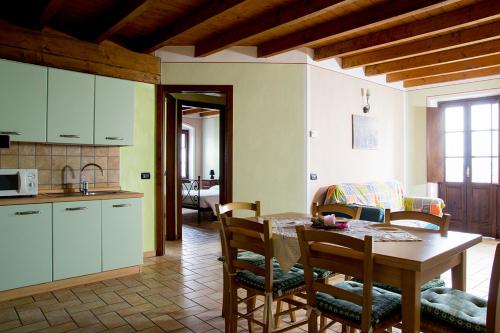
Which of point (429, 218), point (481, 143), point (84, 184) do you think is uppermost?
point (481, 143)

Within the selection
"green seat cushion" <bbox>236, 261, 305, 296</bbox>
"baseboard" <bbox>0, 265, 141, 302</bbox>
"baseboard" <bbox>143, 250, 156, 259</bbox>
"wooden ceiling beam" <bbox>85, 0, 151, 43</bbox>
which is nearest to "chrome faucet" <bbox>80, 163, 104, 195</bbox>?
"baseboard" <bbox>0, 265, 141, 302</bbox>

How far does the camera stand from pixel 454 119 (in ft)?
20.5

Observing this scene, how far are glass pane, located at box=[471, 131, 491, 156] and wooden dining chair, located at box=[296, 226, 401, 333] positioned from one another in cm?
495

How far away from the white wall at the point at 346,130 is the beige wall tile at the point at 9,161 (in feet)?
10.6

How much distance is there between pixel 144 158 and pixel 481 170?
5.08m

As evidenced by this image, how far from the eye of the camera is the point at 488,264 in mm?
4340

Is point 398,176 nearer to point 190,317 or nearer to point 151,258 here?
point 151,258

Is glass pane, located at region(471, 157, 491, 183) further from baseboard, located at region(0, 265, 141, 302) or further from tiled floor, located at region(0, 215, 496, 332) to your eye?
baseboard, located at region(0, 265, 141, 302)

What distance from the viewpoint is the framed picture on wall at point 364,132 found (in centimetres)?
555

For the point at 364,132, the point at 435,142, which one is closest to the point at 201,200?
the point at 364,132

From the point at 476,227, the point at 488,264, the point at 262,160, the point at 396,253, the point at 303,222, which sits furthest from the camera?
the point at 476,227

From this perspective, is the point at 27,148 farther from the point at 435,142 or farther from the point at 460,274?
the point at 435,142

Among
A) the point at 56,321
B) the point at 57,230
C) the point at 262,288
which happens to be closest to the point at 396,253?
the point at 262,288

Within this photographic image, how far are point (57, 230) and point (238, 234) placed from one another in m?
1.94
